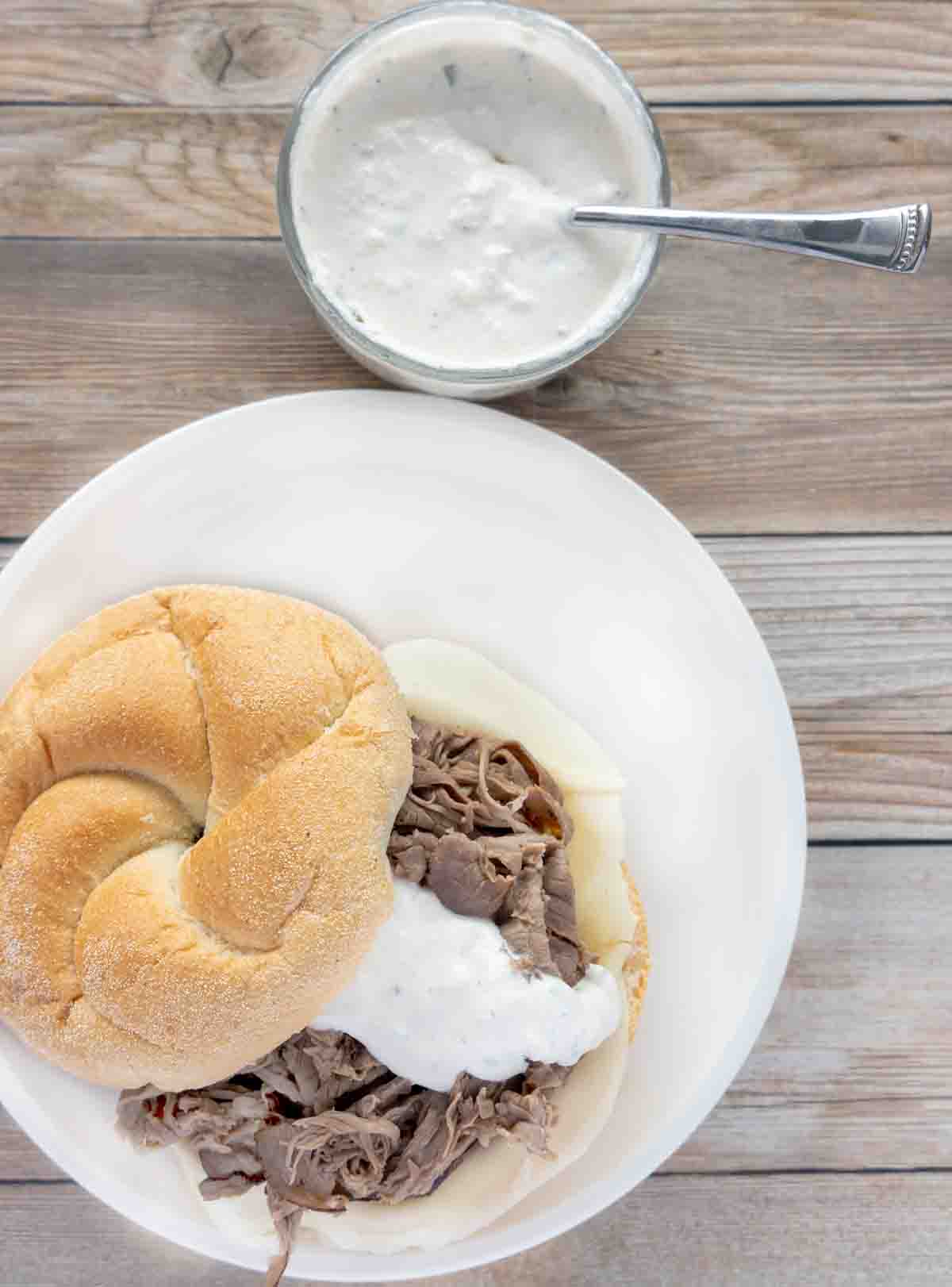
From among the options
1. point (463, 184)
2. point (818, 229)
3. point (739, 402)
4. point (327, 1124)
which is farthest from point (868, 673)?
point (327, 1124)

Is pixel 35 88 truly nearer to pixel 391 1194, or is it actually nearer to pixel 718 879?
pixel 718 879

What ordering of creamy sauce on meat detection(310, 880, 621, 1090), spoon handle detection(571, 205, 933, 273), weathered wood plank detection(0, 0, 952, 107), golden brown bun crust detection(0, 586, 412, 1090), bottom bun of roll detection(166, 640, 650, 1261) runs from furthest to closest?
weathered wood plank detection(0, 0, 952, 107)
bottom bun of roll detection(166, 640, 650, 1261)
spoon handle detection(571, 205, 933, 273)
creamy sauce on meat detection(310, 880, 621, 1090)
golden brown bun crust detection(0, 586, 412, 1090)

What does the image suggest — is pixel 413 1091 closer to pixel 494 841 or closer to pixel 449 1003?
pixel 449 1003

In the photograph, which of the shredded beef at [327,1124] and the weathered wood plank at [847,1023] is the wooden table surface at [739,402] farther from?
the shredded beef at [327,1124]

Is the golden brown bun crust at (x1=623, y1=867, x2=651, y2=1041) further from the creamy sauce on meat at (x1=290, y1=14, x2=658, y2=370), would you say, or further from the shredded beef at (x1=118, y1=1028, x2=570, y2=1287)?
the creamy sauce on meat at (x1=290, y1=14, x2=658, y2=370)

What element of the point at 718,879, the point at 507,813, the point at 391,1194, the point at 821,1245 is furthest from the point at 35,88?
the point at 821,1245

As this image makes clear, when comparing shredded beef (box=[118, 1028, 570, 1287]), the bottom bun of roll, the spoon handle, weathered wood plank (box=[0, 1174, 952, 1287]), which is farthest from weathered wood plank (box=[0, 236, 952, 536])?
weathered wood plank (box=[0, 1174, 952, 1287])

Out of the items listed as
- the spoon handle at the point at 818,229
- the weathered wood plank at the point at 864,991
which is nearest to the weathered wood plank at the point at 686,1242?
the weathered wood plank at the point at 864,991
